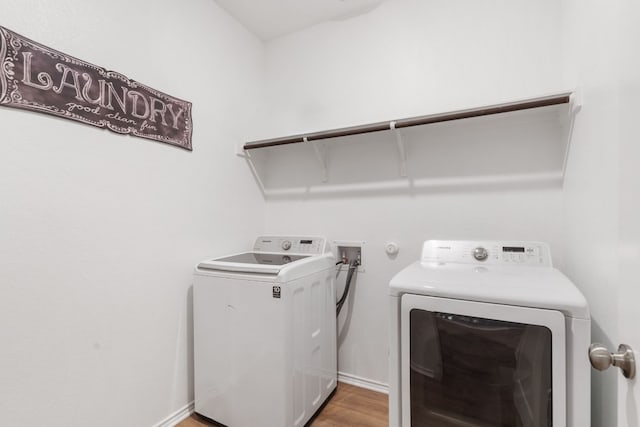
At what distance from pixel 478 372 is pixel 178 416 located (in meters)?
1.64

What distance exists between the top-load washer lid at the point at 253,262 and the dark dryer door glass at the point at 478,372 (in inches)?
30.5

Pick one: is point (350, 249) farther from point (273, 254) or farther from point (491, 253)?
point (491, 253)

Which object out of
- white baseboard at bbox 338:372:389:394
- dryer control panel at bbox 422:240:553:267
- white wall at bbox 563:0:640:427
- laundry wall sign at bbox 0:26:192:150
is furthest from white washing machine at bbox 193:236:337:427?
white wall at bbox 563:0:640:427

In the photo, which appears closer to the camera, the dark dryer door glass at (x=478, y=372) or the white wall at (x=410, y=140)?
the dark dryer door glass at (x=478, y=372)

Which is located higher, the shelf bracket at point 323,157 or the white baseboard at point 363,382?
the shelf bracket at point 323,157

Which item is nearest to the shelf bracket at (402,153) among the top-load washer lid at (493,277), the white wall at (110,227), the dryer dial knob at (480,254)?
the top-load washer lid at (493,277)

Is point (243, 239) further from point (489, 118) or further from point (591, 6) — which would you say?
point (591, 6)

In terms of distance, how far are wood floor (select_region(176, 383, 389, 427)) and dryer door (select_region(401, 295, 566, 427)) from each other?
0.71m

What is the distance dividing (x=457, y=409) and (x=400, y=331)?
324 millimetres

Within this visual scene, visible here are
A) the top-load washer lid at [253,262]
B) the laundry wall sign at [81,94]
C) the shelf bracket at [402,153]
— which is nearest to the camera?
the laundry wall sign at [81,94]

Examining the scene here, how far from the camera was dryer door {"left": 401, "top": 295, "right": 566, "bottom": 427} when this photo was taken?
36.1 inches

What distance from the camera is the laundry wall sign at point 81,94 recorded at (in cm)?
109

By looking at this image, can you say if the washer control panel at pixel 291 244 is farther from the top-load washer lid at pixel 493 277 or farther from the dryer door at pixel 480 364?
the dryer door at pixel 480 364

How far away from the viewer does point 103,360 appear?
1347mm
